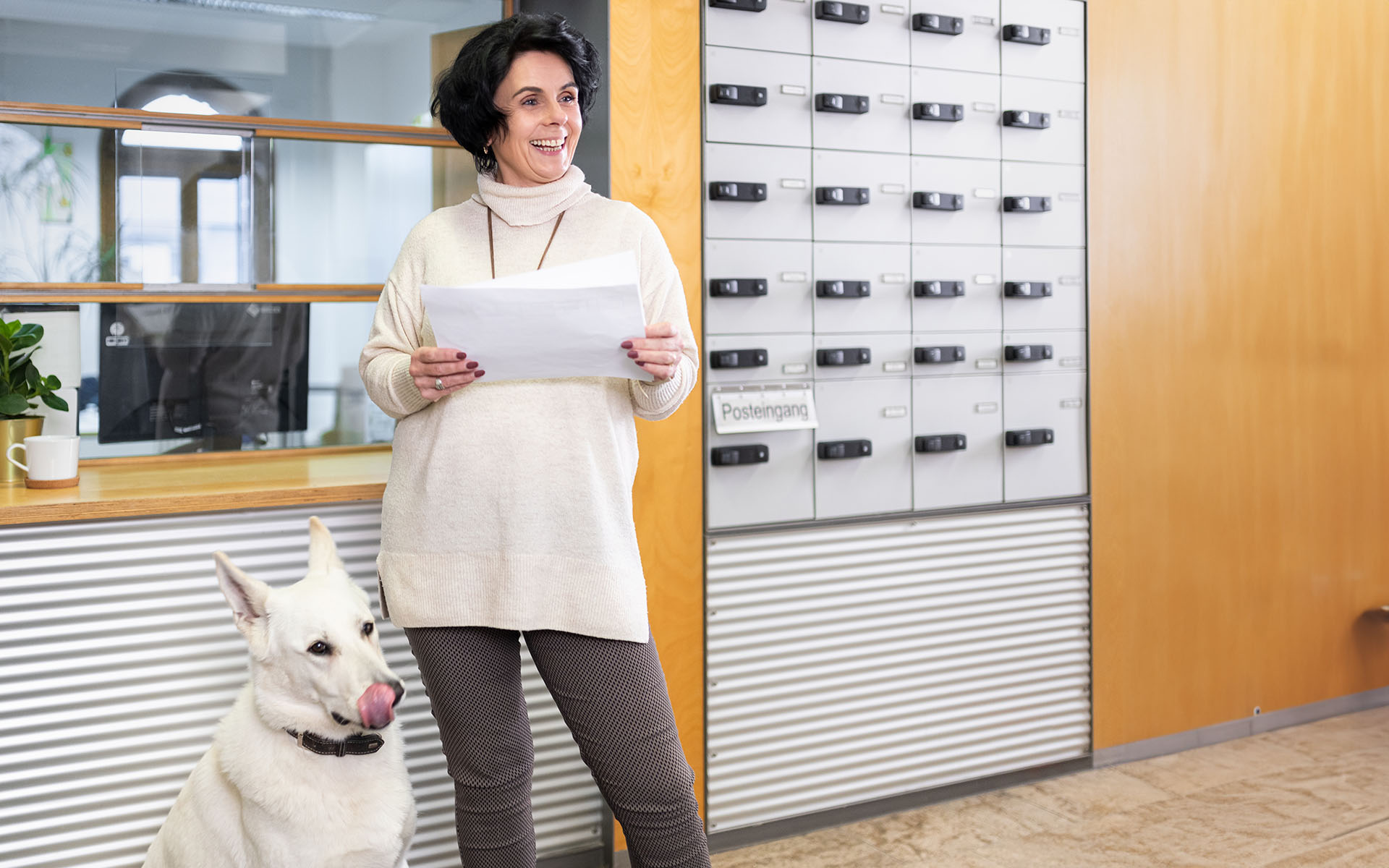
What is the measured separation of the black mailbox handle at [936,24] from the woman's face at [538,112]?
142 centimetres

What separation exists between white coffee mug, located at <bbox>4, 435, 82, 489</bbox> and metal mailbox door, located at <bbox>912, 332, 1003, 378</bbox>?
6.43ft

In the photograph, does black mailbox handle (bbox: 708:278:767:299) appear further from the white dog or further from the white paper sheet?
the white dog

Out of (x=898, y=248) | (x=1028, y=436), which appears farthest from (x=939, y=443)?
(x=898, y=248)

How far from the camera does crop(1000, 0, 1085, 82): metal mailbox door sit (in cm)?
294

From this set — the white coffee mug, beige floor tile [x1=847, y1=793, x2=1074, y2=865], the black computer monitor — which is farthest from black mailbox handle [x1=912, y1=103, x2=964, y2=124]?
the white coffee mug

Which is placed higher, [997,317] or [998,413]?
[997,317]

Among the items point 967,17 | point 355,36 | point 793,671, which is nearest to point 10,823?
point 793,671

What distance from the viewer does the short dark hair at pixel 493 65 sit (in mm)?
1664

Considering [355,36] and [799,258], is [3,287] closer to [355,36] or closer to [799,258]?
[355,36]

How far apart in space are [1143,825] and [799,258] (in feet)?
5.49

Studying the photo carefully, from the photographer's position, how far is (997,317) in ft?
9.73

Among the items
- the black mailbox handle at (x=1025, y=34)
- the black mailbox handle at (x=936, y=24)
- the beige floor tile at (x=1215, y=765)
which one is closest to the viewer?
the black mailbox handle at (x=936, y=24)

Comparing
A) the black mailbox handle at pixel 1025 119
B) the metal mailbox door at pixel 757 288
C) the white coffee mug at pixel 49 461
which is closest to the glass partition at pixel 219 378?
the white coffee mug at pixel 49 461

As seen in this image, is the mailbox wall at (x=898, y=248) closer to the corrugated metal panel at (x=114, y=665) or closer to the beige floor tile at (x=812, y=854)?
the beige floor tile at (x=812, y=854)
